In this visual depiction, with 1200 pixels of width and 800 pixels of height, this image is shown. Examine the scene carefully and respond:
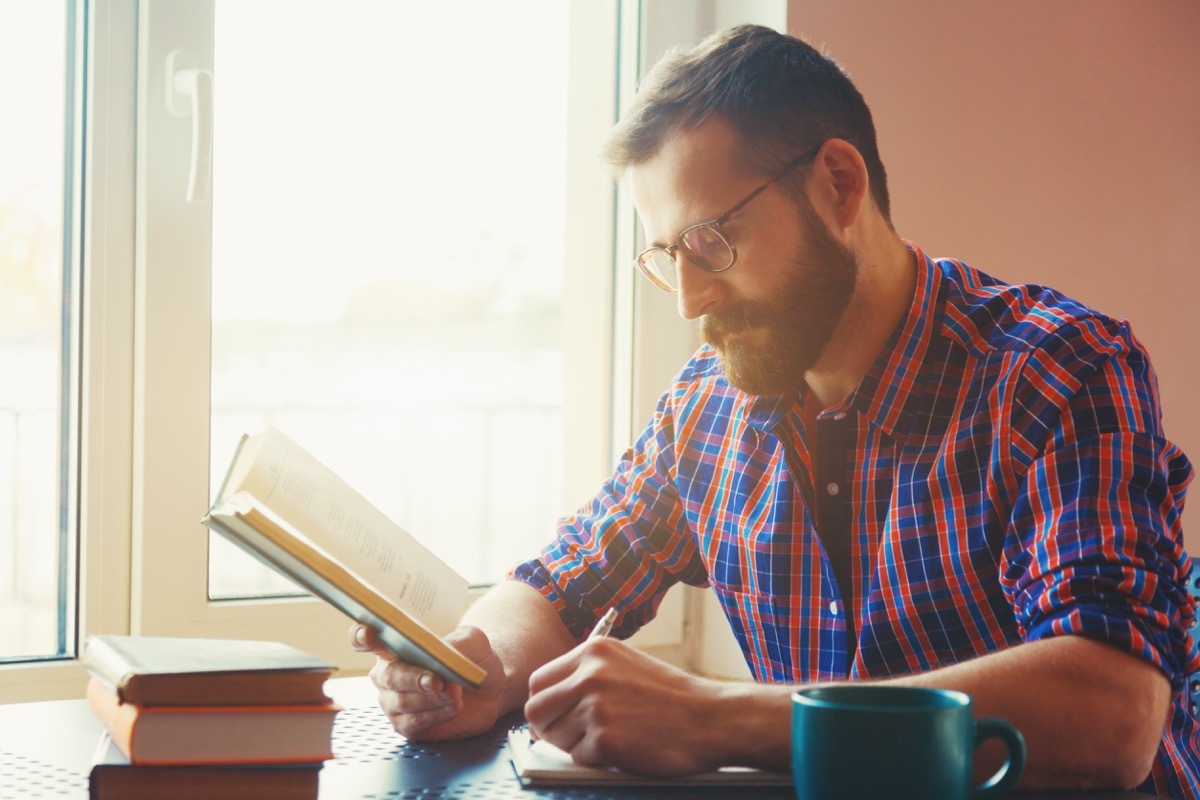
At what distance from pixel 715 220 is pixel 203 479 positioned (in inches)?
33.2

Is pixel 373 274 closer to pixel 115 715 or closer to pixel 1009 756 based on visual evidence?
pixel 115 715

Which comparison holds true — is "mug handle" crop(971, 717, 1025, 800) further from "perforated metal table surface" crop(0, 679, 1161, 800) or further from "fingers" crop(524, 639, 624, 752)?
"fingers" crop(524, 639, 624, 752)

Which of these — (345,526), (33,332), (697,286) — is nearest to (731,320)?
(697,286)

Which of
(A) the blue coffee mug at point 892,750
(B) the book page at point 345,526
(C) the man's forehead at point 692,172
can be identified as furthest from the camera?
(C) the man's forehead at point 692,172

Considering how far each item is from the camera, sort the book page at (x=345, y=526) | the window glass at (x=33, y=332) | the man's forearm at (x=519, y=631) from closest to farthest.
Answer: the book page at (x=345, y=526) < the man's forearm at (x=519, y=631) < the window glass at (x=33, y=332)

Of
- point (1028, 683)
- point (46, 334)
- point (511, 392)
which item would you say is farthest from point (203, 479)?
point (1028, 683)

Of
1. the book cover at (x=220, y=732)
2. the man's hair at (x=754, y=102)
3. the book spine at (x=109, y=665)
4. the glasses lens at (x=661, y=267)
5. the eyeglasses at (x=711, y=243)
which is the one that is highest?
the man's hair at (x=754, y=102)

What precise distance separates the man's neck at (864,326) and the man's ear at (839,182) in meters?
0.05

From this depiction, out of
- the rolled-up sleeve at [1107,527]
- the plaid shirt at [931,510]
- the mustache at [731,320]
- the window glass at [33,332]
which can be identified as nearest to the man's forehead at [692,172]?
the mustache at [731,320]

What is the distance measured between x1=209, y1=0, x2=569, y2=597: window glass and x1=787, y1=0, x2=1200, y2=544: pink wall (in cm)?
51

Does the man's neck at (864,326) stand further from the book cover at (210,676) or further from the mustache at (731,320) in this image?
the book cover at (210,676)

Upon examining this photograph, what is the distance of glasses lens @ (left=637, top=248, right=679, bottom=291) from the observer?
1.38m

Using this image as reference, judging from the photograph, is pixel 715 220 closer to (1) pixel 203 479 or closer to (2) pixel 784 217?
(2) pixel 784 217

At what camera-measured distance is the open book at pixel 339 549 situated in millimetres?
838
